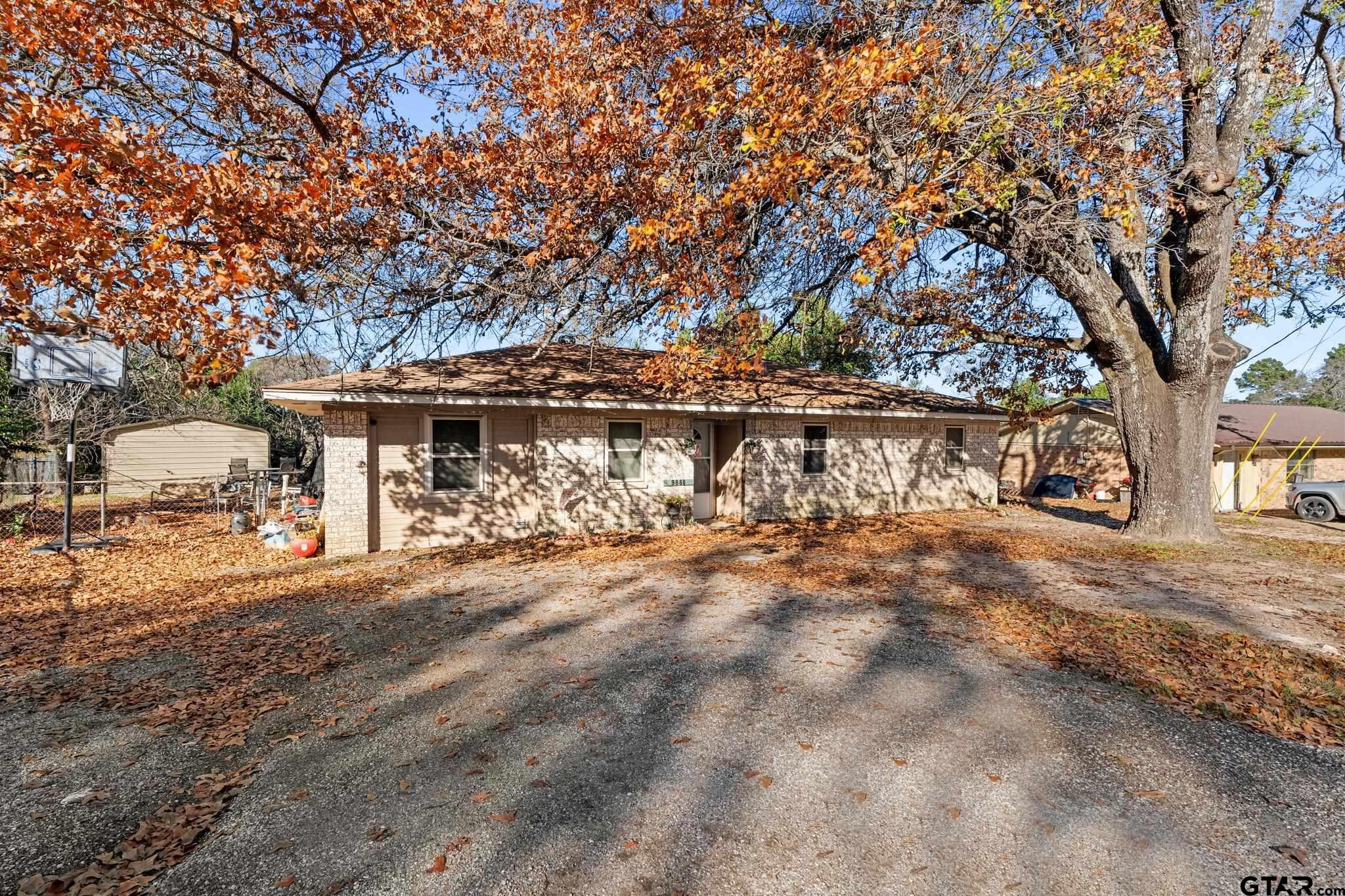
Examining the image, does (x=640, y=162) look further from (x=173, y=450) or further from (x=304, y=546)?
(x=173, y=450)

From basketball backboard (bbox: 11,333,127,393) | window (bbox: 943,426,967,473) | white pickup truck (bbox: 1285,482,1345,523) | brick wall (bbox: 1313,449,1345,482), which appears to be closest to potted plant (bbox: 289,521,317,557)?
basketball backboard (bbox: 11,333,127,393)

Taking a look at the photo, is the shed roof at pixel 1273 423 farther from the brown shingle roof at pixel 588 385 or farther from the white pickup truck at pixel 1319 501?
the brown shingle roof at pixel 588 385

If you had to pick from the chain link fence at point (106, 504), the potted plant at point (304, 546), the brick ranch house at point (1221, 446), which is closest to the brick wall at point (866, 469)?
the brick ranch house at point (1221, 446)

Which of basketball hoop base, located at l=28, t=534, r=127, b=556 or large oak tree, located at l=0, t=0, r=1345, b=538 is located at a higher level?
large oak tree, located at l=0, t=0, r=1345, b=538

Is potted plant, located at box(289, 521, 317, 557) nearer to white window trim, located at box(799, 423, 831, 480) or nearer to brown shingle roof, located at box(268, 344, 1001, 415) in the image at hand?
brown shingle roof, located at box(268, 344, 1001, 415)

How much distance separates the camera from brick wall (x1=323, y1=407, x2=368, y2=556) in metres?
9.89

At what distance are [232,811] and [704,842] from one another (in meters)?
2.43

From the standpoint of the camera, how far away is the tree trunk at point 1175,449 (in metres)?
10.6

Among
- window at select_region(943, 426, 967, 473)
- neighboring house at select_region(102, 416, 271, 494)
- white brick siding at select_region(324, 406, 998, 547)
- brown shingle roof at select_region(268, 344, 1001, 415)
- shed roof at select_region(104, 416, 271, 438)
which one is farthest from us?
neighboring house at select_region(102, 416, 271, 494)

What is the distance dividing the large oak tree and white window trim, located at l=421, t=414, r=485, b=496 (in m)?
1.84

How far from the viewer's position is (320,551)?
10453 mm

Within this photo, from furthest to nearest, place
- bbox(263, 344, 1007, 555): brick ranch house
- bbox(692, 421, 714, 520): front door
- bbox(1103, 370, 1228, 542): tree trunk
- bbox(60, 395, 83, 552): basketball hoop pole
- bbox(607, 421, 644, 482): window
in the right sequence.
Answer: bbox(692, 421, 714, 520): front door, bbox(607, 421, 644, 482): window, bbox(1103, 370, 1228, 542): tree trunk, bbox(263, 344, 1007, 555): brick ranch house, bbox(60, 395, 83, 552): basketball hoop pole

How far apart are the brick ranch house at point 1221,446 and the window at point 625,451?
11235mm

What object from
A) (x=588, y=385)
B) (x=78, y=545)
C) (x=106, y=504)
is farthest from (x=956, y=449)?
(x=106, y=504)
